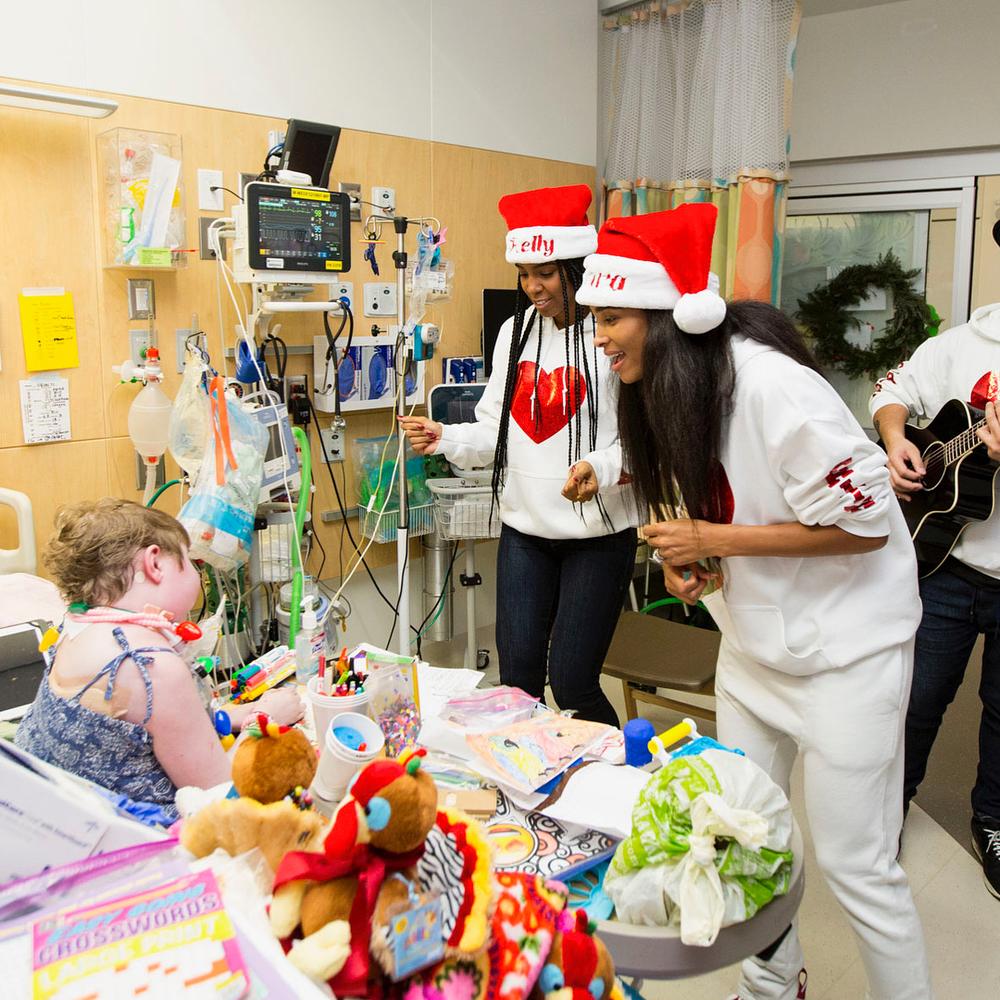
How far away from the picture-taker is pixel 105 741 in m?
1.36

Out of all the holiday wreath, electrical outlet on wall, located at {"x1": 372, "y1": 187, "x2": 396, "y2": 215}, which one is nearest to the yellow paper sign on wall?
electrical outlet on wall, located at {"x1": 372, "y1": 187, "x2": 396, "y2": 215}

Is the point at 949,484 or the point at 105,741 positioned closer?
the point at 105,741

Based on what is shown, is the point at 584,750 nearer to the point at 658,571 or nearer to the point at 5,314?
the point at 5,314

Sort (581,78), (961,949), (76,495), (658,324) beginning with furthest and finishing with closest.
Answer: (581,78) → (76,495) → (961,949) → (658,324)

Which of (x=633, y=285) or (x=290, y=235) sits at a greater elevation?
(x=290, y=235)

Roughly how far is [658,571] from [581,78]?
7.36 feet

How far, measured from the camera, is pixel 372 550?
357 centimetres

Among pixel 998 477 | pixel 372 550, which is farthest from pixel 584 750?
pixel 372 550

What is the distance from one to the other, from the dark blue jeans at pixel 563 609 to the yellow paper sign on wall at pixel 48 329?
1.39 meters

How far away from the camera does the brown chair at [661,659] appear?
2.79m

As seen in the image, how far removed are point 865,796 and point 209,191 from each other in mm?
2507

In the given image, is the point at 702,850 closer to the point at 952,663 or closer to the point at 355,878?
the point at 355,878

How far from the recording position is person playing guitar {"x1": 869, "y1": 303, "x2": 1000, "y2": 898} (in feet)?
7.32

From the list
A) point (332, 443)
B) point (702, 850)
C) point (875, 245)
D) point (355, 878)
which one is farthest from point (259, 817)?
point (875, 245)
